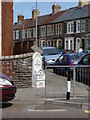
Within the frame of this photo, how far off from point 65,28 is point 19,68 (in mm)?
37053

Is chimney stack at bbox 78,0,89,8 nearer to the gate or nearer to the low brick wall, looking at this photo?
the low brick wall

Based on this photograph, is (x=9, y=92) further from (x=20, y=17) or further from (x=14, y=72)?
(x=20, y=17)

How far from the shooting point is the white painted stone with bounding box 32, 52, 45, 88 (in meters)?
13.3

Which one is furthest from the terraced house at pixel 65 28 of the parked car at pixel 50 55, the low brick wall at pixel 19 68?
the low brick wall at pixel 19 68

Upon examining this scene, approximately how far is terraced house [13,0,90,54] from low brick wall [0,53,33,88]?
3152 cm

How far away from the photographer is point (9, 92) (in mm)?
8742

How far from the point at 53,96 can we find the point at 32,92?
1.45 metres

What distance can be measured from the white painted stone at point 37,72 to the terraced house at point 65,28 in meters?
31.4

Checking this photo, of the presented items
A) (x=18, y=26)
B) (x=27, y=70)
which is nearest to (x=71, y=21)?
(x=18, y=26)

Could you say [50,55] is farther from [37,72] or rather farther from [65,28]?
[65,28]

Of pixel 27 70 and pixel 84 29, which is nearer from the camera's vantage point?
pixel 27 70

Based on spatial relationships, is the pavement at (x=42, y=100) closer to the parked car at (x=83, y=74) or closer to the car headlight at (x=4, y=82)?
the parked car at (x=83, y=74)

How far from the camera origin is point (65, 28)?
1960 inches

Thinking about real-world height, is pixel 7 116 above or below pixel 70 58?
below
